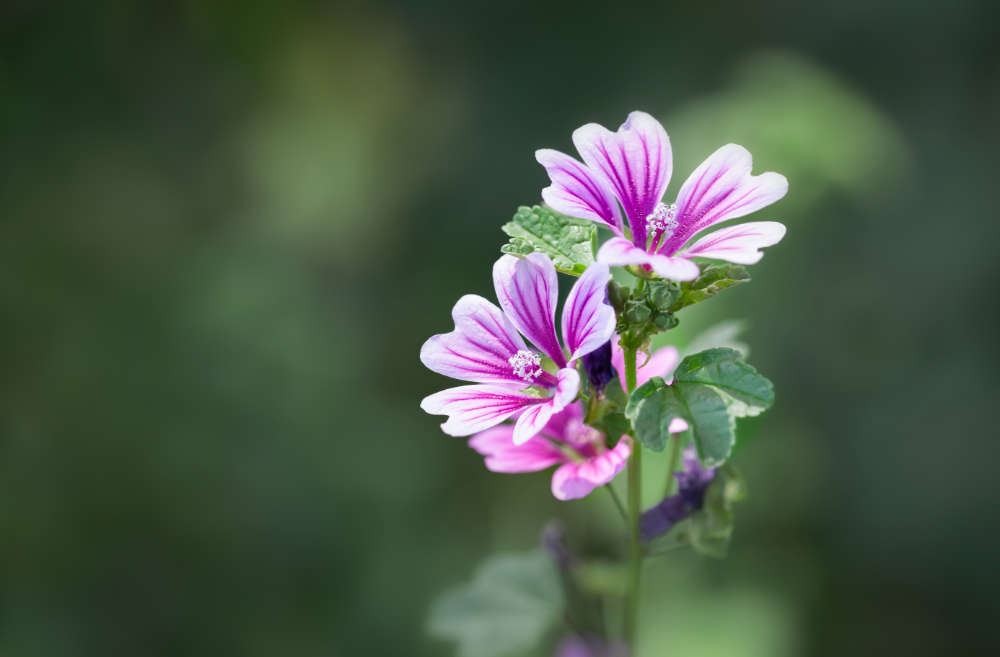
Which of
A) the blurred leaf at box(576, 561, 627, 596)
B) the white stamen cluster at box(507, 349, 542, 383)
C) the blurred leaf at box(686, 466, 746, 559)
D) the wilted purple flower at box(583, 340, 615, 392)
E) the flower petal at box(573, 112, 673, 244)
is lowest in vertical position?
the blurred leaf at box(686, 466, 746, 559)

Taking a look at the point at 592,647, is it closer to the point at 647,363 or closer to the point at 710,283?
the point at 647,363

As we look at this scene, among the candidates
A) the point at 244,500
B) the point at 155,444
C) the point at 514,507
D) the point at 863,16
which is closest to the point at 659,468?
the point at 514,507

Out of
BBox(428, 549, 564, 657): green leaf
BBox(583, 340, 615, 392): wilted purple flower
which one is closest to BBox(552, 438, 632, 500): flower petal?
BBox(583, 340, 615, 392): wilted purple flower

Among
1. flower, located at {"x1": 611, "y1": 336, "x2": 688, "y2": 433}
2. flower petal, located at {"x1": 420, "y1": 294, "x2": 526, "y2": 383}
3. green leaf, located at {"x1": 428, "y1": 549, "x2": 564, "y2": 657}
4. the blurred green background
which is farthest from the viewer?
the blurred green background

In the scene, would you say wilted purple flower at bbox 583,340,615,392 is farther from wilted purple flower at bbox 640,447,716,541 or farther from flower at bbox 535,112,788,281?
wilted purple flower at bbox 640,447,716,541

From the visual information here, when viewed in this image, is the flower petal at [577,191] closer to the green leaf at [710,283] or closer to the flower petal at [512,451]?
the green leaf at [710,283]

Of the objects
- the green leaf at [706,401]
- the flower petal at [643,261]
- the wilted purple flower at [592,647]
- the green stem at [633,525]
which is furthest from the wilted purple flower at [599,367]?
the wilted purple flower at [592,647]

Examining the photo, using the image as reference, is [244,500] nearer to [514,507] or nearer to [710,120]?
[514,507]
